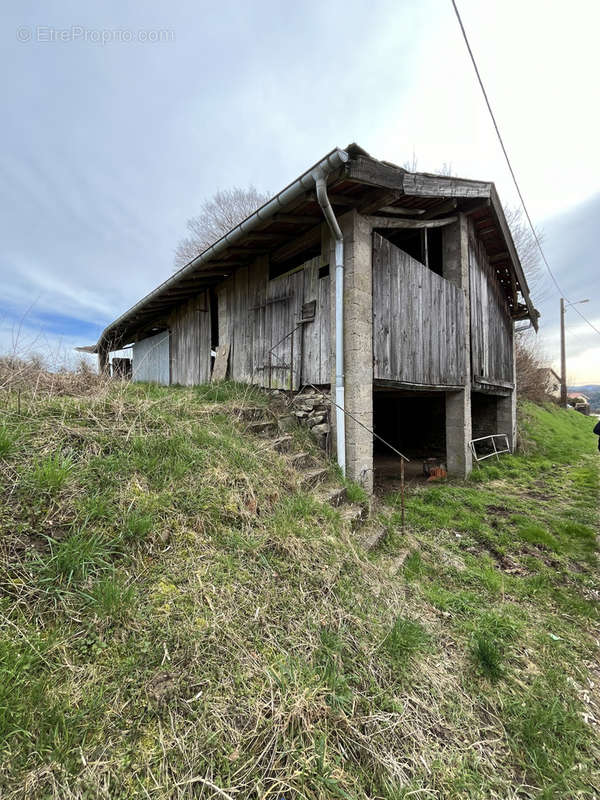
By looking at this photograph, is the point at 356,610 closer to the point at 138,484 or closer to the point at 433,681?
the point at 433,681

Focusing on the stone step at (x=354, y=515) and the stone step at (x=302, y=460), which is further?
the stone step at (x=302, y=460)

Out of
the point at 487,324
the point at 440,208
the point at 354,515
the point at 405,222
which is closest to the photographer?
the point at 354,515

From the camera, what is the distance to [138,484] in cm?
225

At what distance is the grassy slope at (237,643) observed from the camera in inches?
47.6

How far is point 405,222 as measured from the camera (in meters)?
4.97

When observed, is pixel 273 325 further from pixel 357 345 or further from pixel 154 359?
pixel 154 359

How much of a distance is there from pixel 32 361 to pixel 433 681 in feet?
16.5

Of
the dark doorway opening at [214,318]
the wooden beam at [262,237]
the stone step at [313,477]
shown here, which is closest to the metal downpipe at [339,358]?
the stone step at [313,477]

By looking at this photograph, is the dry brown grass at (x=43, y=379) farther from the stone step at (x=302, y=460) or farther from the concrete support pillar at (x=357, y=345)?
the concrete support pillar at (x=357, y=345)

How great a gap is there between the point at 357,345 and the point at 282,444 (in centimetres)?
167

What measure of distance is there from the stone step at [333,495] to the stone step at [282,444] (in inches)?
28.9

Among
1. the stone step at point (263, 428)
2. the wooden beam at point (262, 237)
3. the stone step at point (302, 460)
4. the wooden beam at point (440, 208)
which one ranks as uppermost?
the wooden beam at point (440, 208)

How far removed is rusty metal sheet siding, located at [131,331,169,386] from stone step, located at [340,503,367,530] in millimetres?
7294

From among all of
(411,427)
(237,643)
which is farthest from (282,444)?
(411,427)
